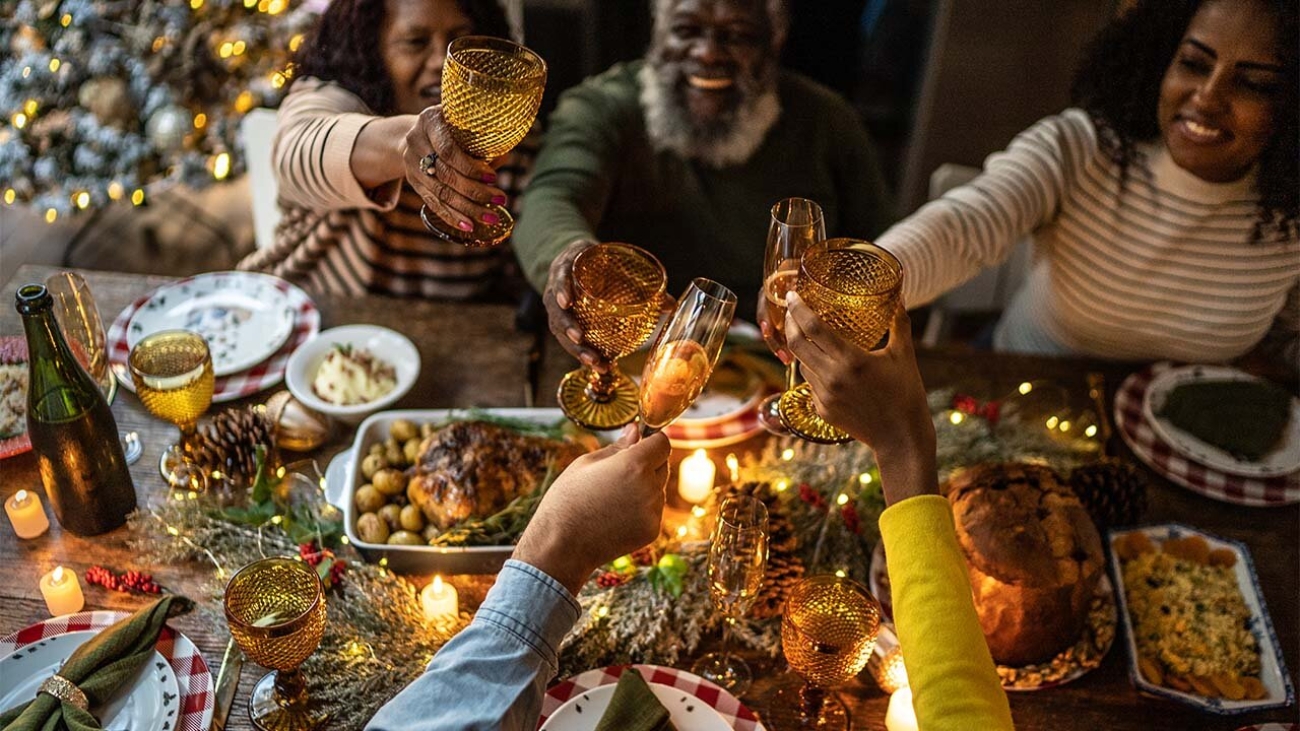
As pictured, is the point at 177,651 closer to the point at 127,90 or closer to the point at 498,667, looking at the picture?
the point at 498,667

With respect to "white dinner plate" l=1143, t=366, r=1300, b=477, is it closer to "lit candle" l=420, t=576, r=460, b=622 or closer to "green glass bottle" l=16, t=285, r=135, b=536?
"lit candle" l=420, t=576, r=460, b=622

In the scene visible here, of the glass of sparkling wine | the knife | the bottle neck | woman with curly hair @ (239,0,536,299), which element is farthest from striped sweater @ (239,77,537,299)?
the knife

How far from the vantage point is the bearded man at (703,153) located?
7.11 ft

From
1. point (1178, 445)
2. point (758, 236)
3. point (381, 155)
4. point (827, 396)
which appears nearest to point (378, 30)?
point (381, 155)

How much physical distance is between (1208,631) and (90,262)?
12.5ft

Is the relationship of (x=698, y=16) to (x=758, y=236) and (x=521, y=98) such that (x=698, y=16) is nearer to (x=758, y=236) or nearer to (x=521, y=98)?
(x=758, y=236)

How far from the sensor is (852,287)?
3.84 feet

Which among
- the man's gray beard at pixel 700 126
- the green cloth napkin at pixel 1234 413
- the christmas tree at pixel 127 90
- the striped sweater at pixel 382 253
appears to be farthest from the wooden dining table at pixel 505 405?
the christmas tree at pixel 127 90

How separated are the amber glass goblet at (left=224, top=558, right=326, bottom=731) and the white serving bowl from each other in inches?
18.1

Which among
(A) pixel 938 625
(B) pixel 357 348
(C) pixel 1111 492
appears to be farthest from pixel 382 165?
(C) pixel 1111 492

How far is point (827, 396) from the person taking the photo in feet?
3.70

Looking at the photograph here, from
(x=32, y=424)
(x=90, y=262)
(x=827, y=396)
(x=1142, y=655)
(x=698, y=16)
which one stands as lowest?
(x=90, y=262)

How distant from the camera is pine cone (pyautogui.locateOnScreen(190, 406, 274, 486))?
1541mm

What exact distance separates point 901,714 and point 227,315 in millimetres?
1447
